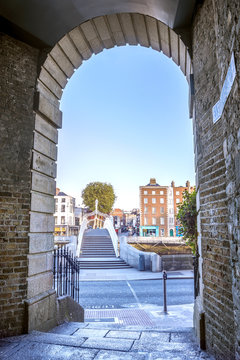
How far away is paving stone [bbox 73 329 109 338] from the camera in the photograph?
5176 millimetres

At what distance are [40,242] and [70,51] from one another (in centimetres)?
453

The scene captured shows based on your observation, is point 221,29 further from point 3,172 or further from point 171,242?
point 171,242

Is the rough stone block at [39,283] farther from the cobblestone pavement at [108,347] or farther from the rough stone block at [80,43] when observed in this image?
the rough stone block at [80,43]

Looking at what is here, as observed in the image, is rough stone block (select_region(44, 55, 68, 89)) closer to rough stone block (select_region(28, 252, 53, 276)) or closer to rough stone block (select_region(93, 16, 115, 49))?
rough stone block (select_region(93, 16, 115, 49))

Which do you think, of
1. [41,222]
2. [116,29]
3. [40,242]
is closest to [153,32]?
[116,29]

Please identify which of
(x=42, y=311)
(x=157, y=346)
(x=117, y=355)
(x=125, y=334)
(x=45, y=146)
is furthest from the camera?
(x=45, y=146)

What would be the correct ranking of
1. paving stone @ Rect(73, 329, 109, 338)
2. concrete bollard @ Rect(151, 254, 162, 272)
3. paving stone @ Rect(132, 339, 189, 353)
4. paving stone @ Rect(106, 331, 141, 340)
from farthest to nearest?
concrete bollard @ Rect(151, 254, 162, 272) < paving stone @ Rect(73, 329, 109, 338) < paving stone @ Rect(106, 331, 141, 340) < paving stone @ Rect(132, 339, 189, 353)

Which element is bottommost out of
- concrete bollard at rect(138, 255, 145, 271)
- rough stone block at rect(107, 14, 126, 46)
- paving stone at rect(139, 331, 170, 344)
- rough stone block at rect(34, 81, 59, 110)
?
concrete bollard at rect(138, 255, 145, 271)

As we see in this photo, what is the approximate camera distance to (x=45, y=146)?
6301 mm

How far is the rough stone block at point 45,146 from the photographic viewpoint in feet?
19.3

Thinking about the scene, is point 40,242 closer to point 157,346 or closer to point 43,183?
point 43,183

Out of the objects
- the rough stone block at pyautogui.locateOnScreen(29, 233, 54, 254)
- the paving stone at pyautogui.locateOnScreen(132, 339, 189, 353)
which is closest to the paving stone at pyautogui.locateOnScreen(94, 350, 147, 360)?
the paving stone at pyautogui.locateOnScreen(132, 339, 189, 353)

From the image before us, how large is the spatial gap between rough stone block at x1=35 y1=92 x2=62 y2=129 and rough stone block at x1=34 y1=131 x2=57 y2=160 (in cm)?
49

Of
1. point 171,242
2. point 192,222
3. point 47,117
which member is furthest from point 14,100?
point 171,242
